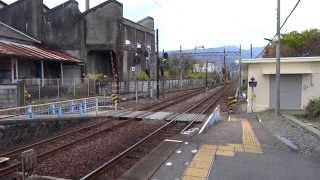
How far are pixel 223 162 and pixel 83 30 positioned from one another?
39.5 m

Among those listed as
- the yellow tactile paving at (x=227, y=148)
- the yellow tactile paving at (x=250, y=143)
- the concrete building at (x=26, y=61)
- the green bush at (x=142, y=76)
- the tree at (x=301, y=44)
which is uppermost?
the tree at (x=301, y=44)

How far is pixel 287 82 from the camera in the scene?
30.5 metres

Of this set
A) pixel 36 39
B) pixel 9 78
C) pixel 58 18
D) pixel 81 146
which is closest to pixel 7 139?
pixel 81 146

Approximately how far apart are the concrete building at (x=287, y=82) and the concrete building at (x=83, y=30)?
70.5 ft

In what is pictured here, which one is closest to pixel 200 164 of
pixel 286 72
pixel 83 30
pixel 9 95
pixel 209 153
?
pixel 209 153

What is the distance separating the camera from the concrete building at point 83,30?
44.7 m

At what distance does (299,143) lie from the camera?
1406 centimetres

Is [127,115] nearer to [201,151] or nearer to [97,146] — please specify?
[97,146]

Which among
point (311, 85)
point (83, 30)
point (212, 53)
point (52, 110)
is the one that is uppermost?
point (83, 30)

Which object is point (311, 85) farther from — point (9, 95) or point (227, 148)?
point (9, 95)

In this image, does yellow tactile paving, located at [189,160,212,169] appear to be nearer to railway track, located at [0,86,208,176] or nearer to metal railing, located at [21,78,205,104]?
railway track, located at [0,86,208,176]

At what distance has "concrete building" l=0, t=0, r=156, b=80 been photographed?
44656mm

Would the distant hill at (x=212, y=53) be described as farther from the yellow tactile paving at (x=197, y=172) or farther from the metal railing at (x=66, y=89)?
the yellow tactile paving at (x=197, y=172)

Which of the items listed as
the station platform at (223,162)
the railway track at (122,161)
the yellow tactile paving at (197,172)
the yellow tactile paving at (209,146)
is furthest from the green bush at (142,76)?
the yellow tactile paving at (197,172)
